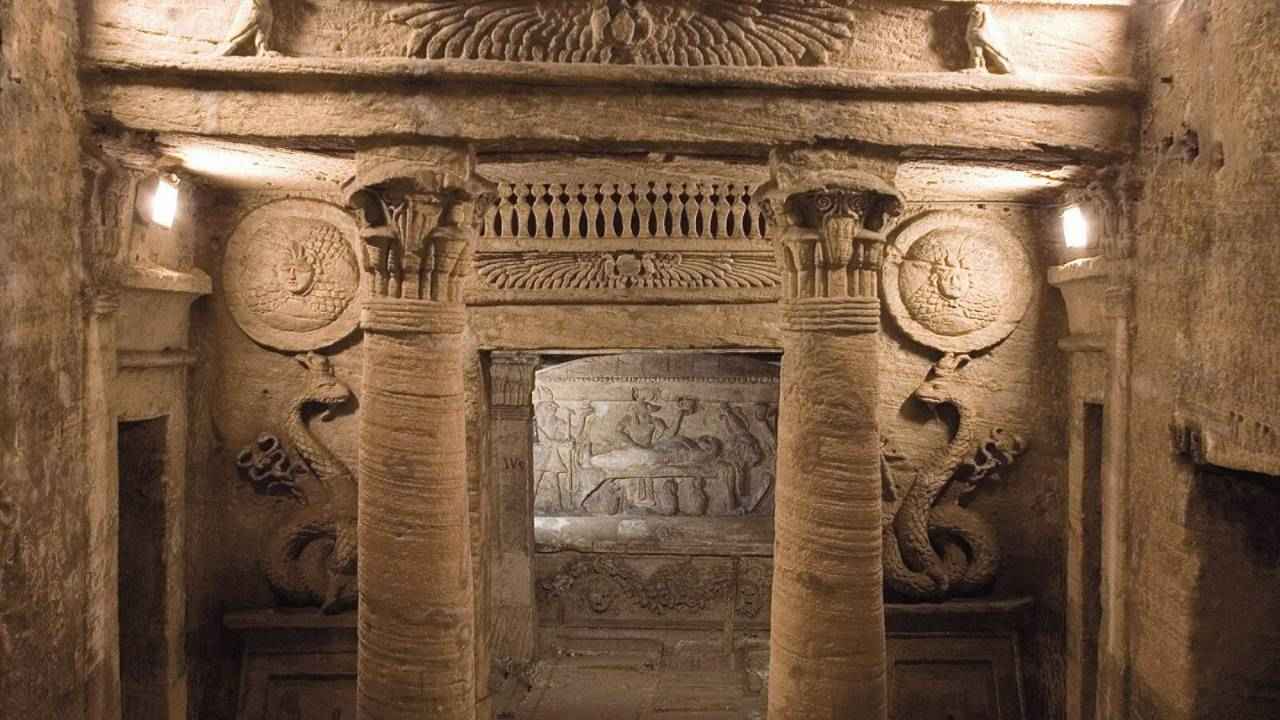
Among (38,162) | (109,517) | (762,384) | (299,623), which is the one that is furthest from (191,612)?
(762,384)

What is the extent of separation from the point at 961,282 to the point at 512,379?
3398mm

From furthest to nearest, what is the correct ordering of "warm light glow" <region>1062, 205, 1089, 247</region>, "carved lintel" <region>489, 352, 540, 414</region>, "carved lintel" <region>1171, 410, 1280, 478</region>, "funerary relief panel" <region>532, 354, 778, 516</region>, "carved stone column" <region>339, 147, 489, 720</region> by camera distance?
"funerary relief panel" <region>532, 354, 778, 516</region> → "carved lintel" <region>489, 352, 540, 414</region> → "warm light glow" <region>1062, 205, 1089, 247</region> → "carved stone column" <region>339, 147, 489, 720</region> → "carved lintel" <region>1171, 410, 1280, 478</region>

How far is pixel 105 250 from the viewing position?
13.3ft

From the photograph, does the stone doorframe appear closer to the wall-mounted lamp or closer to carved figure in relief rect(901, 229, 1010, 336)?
the wall-mounted lamp

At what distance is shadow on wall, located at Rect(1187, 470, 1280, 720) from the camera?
12.4 ft

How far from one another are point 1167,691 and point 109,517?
17.6ft

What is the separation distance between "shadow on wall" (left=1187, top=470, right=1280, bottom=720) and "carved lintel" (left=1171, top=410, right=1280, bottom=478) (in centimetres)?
19

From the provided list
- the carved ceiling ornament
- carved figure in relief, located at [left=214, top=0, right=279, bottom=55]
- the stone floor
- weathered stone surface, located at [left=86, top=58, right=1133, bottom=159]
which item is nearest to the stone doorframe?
weathered stone surface, located at [left=86, top=58, right=1133, bottom=159]

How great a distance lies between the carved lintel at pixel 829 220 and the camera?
3.90m

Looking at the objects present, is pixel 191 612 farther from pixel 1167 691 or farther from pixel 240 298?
pixel 1167 691

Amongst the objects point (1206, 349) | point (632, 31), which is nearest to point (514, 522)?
point (632, 31)

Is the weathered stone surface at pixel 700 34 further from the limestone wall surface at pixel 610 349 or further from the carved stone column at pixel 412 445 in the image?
the limestone wall surface at pixel 610 349

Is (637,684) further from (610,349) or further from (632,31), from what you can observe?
(632,31)

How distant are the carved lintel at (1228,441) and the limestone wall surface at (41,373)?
5.19 m
